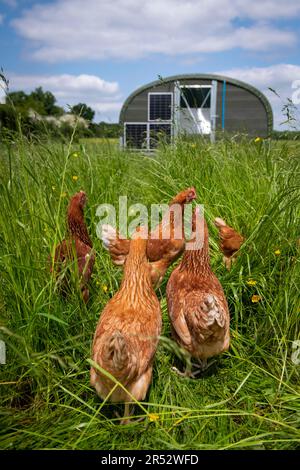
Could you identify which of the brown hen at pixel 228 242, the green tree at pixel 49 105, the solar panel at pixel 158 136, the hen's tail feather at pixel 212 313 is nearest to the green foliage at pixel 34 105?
the green tree at pixel 49 105

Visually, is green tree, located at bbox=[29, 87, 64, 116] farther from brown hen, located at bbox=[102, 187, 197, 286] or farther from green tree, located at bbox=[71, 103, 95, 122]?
brown hen, located at bbox=[102, 187, 197, 286]

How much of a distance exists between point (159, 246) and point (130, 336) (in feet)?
2.25

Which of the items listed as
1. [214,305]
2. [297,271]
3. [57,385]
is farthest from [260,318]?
[57,385]

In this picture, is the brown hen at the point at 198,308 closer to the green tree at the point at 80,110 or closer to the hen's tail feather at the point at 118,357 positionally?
the hen's tail feather at the point at 118,357

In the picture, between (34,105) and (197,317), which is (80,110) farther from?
(34,105)

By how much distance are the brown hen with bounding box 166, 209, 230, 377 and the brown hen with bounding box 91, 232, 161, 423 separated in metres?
0.17

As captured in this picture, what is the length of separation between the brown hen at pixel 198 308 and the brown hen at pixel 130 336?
17 cm

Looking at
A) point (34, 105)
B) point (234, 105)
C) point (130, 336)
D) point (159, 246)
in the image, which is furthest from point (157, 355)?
point (234, 105)

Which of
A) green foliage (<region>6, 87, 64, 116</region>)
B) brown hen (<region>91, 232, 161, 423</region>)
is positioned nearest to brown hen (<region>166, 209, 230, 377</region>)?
brown hen (<region>91, 232, 161, 423</region>)

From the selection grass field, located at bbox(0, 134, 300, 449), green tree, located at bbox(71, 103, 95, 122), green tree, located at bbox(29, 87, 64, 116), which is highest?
green tree, located at bbox(29, 87, 64, 116)

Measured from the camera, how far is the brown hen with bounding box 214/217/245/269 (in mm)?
2379

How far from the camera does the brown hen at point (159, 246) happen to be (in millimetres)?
2021

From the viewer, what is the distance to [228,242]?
94.8 inches
